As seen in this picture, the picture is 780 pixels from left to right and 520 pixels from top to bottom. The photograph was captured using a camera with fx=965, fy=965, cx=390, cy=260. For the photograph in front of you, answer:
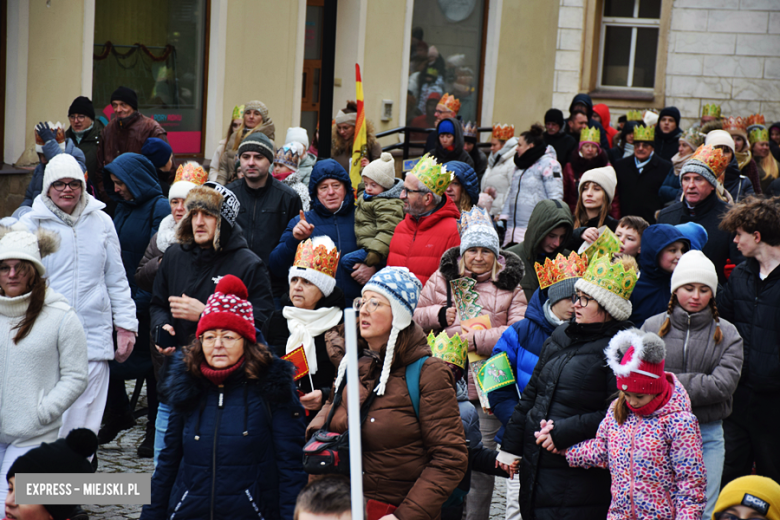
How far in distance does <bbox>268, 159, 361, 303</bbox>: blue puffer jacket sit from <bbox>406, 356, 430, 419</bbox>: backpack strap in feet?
8.77

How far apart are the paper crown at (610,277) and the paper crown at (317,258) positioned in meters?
1.42

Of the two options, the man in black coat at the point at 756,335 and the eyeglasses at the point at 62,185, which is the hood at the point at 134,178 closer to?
the eyeglasses at the point at 62,185

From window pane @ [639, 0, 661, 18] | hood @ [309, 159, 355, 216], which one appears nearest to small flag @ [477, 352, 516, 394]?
hood @ [309, 159, 355, 216]

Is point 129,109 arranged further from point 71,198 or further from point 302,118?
A: point 302,118

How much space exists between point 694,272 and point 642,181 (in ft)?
17.6

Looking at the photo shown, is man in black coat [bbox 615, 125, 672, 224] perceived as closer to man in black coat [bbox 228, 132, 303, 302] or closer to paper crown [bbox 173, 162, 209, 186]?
man in black coat [bbox 228, 132, 303, 302]

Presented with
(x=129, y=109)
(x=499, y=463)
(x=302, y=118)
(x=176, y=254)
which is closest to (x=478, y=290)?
(x=499, y=463)

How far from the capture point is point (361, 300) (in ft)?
14.1

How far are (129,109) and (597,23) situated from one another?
48.7 ft

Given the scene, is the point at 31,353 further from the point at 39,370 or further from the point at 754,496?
the point at 754,496

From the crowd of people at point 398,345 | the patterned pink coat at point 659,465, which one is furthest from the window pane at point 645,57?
the patterned pink coat at point 659,465

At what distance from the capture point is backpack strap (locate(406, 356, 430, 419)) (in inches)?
157

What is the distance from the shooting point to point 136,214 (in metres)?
7.12

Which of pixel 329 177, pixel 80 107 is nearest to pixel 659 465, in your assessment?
pixel 329 177
